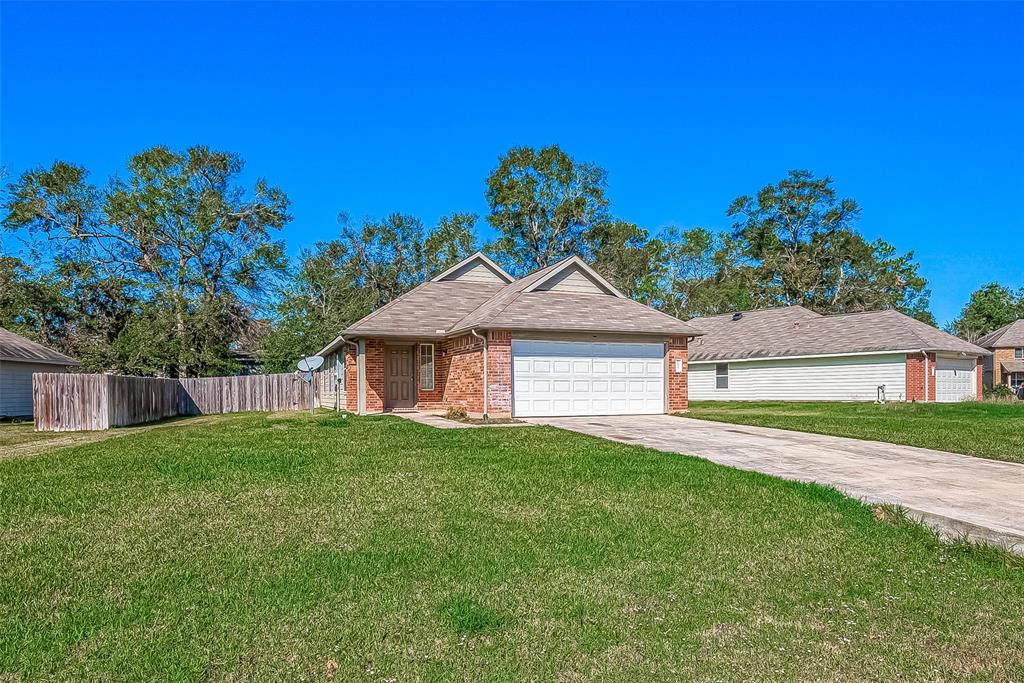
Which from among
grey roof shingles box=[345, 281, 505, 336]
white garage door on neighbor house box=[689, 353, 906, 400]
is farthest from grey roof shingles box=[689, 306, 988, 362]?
grey roof shingles box=[345, 281, 505, 336]

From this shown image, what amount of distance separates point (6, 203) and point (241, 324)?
503 inches

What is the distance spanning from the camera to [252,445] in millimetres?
10820

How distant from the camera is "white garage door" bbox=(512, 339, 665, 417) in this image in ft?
55.2

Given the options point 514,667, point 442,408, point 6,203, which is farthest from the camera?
point 6,203

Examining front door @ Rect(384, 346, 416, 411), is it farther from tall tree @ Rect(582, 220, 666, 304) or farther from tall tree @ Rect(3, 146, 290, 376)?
tall tree @ Rect(582, 220, 666, 304)

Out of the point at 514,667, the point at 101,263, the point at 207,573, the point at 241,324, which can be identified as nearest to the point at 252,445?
the point at 207,573

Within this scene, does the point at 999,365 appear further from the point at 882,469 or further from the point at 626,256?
the point at 882,469

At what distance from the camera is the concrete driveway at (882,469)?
5906mm

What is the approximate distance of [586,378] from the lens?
17375 millimetres

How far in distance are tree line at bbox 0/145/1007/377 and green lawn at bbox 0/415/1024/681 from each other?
94.5 feet

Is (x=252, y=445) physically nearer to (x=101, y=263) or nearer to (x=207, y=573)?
(x=207, y=573)

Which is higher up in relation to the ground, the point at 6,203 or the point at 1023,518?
the point at 6,203

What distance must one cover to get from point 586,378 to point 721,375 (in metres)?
16.4

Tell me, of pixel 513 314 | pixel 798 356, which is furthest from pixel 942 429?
pixel 798 356
